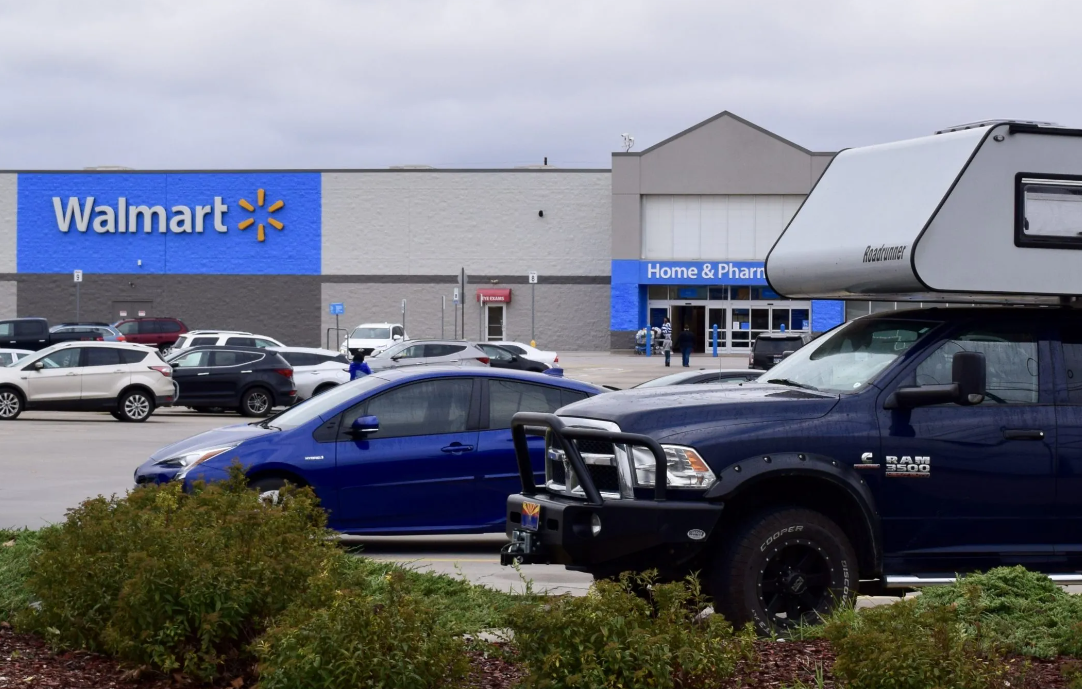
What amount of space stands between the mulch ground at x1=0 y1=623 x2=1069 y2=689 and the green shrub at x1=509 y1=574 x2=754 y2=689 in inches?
12.7

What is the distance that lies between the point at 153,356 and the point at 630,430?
895 inches

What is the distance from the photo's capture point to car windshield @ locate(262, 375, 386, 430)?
10.9m

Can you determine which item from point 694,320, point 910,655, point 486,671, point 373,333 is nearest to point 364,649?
point 486,671

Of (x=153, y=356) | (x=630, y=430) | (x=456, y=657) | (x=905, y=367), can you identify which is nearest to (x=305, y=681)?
(x=456, y=657)

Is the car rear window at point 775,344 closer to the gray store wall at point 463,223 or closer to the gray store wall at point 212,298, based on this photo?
the gray store wall at point 463,223

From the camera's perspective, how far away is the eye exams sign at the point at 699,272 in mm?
67562

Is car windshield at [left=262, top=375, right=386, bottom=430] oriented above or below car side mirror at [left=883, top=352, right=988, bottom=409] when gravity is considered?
below

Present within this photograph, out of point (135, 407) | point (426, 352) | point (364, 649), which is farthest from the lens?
point (426, 352)

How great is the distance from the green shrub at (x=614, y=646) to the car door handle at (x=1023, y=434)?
117 inches

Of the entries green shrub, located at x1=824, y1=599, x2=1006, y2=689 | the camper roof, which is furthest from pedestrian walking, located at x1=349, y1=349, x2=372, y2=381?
green shrub, located at x1=824, y1=599, x2=1006, y2=689

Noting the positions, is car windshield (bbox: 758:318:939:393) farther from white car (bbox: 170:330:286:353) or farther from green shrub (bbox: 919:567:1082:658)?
white car (bbox: 170:330:286:353)

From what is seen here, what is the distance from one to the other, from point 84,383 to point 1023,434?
2340 cm

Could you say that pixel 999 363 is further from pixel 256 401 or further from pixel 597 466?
pixel 256 401

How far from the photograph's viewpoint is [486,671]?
585cm
